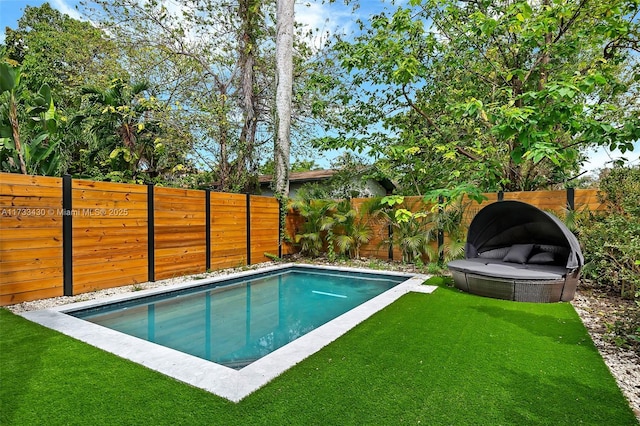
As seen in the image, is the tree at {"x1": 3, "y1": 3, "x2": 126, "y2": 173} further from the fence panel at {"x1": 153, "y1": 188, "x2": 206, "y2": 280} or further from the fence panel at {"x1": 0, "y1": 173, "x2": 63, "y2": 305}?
the fence panel at {"x1": 0, "y1": 173, "x2": 63, "y2": 305}

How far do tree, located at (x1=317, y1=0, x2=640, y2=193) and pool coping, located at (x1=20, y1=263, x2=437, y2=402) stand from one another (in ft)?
13.9

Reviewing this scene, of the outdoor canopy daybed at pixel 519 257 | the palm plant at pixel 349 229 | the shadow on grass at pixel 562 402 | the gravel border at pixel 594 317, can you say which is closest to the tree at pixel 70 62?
the gravel border at pixel 594 317

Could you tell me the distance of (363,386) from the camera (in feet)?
9.02

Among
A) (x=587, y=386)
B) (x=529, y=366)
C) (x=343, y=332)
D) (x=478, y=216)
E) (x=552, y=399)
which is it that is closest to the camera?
(x=552, y=399)

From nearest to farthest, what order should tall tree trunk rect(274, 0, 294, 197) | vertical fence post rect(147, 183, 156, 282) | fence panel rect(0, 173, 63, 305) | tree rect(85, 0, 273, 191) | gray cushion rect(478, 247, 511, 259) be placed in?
fence panel rect(0, 173, 63, 305), vertical fence post rect(147, 183, 156, 282), gray cushion rect(478, 247, 511, 259), tall tree trunk rect(274, 0, 294, 197), tree rect(85, 0, 273, 191)

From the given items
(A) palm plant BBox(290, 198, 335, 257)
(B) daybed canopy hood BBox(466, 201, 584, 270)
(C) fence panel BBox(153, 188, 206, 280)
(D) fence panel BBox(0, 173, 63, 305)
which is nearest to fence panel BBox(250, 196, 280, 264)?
(A) palm plant BBox(290, 198, 335, 257)

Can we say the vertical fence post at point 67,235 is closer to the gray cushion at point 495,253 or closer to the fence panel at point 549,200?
the gray cushion at point 495,253

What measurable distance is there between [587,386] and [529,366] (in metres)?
0.46

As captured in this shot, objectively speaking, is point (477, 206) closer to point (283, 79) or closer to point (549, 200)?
point (549, 200)

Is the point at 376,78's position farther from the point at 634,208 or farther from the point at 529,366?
the point at 529,366

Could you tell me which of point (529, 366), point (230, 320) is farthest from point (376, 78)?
point (529, 366)

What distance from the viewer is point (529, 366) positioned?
3.20m

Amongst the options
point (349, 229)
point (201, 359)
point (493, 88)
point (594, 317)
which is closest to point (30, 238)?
point (201, 359)

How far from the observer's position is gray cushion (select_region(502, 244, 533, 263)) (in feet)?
22.9
